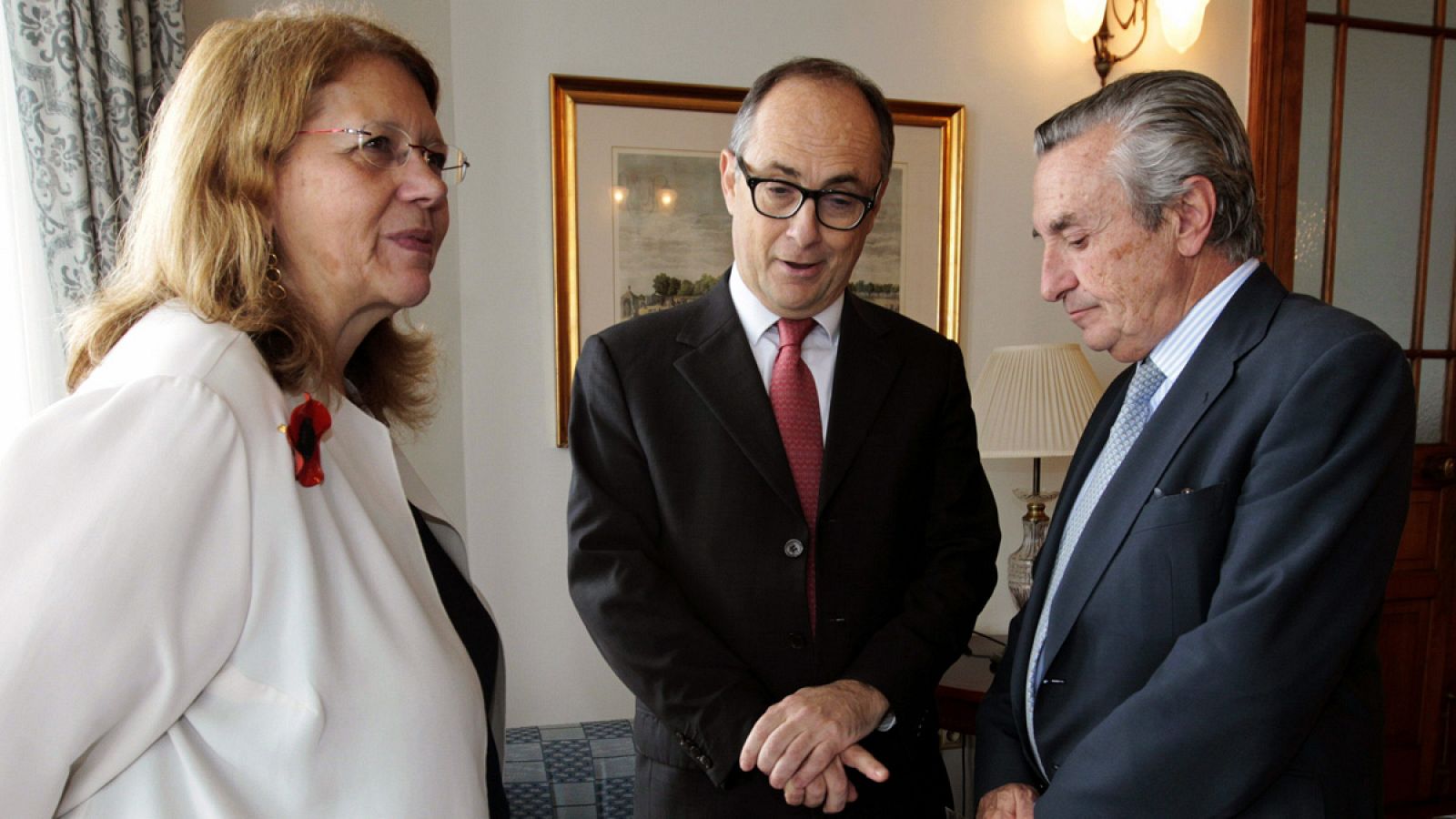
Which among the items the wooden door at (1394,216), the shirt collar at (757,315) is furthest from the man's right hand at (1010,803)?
the wooden door at (1394,216)

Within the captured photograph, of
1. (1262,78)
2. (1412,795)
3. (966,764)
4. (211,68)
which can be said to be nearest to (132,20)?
(211,68)

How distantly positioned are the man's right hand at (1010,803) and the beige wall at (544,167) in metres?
1.80

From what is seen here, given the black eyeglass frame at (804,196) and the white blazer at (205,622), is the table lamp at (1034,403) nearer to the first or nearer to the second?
the black eyeglass frame at (804,196)

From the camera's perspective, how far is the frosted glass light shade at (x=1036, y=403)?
2775mm

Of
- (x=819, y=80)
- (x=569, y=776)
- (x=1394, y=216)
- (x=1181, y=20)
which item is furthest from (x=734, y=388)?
(x=1394, y=216)

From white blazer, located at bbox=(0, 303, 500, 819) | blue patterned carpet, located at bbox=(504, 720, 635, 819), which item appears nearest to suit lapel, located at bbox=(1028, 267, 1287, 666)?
white blazer, located at bbox=(0, 303, 500, 819)

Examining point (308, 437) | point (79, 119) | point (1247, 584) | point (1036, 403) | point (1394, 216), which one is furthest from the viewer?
point (1394, 216)

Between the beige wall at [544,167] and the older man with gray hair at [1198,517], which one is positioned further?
the beige wall at [544,167]

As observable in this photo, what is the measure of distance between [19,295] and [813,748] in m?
1.70

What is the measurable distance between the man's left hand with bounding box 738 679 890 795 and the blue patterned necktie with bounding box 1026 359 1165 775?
0.28 meters

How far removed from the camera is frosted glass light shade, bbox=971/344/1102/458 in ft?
9.11

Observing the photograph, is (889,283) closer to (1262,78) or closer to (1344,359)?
(1262,78)

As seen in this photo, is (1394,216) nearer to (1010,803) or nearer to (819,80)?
(819,80)

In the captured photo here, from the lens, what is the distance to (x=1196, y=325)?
1.36 metres
